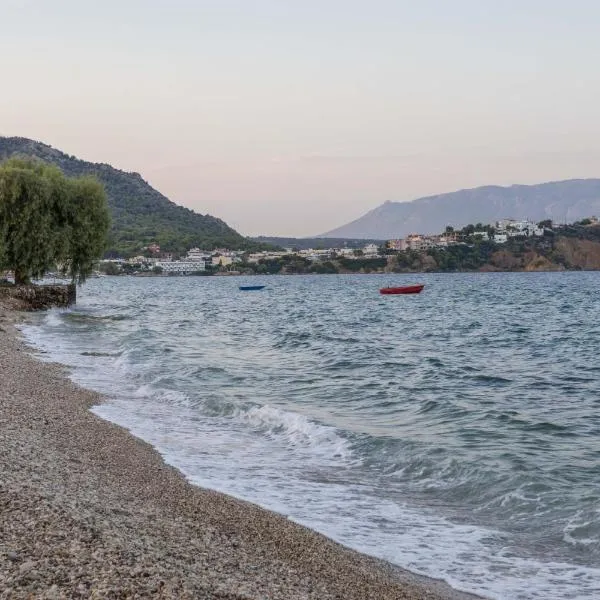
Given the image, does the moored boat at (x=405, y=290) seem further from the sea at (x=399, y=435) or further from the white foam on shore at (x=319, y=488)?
the white foam on shore at (x=319, y=488)

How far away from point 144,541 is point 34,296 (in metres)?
49.5

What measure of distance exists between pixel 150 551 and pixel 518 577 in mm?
4279

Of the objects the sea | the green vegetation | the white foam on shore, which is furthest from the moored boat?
the white foam on shore

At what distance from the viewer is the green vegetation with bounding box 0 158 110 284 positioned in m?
52.0

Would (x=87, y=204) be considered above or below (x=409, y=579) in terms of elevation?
above

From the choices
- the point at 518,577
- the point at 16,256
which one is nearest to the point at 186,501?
the point at 518,577

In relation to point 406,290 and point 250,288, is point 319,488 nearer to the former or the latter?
point 406,290

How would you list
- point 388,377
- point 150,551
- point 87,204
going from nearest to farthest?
point 150,551
point 388,377
point 87,204

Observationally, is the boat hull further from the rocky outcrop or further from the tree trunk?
the tree trunk

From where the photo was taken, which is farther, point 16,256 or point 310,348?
point 16,256

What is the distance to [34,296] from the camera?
5447 cm

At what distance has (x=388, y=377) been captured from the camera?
26.8 metres

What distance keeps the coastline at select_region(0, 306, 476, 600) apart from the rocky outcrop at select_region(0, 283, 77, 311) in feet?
135

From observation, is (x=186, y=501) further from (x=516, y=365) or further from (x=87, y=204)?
(x=87, y=204)
